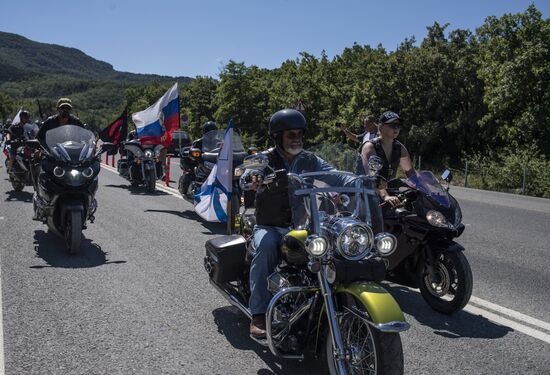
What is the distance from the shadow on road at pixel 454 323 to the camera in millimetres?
4849

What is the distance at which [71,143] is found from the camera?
25.3 feet

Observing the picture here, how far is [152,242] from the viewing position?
836 cm

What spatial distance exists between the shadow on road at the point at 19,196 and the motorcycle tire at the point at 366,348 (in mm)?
10224

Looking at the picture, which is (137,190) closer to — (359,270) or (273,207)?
(273,207)

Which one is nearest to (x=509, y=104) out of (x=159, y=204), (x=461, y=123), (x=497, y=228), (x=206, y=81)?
(x=461, y=123)

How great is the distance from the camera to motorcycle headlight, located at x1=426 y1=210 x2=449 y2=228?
5.26 m

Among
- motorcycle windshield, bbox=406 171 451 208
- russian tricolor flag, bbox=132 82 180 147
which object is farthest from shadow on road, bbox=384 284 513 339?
russian tricolor flag, bbox=132 82 180 147

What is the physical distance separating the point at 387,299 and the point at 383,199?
240 cm

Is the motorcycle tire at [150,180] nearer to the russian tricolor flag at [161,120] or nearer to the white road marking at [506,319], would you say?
the russian tricolor flag at [161,120]

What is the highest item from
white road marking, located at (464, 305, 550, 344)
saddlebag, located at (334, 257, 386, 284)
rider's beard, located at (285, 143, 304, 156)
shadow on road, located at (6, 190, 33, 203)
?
rider's beard, located at (285, 143, 304, 156)

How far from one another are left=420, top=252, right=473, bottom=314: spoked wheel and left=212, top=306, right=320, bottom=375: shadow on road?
1.73 m

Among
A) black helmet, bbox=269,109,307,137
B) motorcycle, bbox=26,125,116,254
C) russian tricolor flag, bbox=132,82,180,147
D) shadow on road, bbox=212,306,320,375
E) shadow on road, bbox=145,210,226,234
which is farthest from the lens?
russian tricolor flag, bbox=132,82,180,147

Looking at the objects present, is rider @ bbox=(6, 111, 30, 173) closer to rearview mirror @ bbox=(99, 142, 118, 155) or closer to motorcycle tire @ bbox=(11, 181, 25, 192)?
motorcycle tire @ bbox=(11, 181, 25, 192)

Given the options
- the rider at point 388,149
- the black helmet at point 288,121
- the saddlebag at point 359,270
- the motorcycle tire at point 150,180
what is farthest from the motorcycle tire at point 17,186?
the saddlebag at point 359,270
